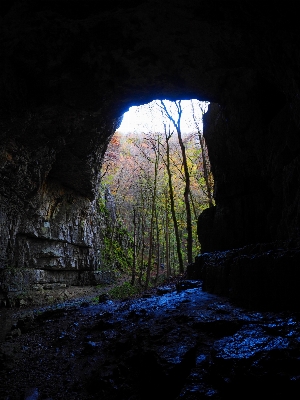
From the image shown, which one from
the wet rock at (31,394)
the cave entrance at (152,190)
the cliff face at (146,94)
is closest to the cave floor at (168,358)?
the wet rock at (31,394)

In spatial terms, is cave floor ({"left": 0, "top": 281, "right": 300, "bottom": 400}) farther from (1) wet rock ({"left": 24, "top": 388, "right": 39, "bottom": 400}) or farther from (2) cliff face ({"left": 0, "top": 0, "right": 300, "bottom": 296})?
(2) cliff face ({"left": 0, "top": 0, "right": 300, "bottom": 296})

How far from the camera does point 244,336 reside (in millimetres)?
3062

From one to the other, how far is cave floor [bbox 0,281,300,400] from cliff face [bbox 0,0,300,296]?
7.94ft

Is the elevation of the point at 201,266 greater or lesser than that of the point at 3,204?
lesser

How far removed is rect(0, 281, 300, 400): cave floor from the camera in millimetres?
2332

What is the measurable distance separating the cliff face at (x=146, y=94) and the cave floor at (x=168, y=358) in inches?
95.2

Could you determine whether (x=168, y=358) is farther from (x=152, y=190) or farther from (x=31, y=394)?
(x=152, y=190)

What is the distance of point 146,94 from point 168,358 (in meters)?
8.00

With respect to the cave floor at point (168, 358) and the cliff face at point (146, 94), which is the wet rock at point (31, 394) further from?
the cliff face at point (146, 94)

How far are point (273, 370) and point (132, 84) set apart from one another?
26.6 feet

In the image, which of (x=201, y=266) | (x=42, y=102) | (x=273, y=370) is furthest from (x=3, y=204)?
(x=273, y=370)

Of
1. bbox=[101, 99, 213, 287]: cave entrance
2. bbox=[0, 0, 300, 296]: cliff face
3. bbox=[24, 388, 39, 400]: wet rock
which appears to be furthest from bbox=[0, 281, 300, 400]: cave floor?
bbox=[101, 99, 213, 287]: cave entrance

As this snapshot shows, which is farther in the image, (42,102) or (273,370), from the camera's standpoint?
(42,102)

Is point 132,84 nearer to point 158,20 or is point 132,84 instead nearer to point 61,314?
point 158,20
